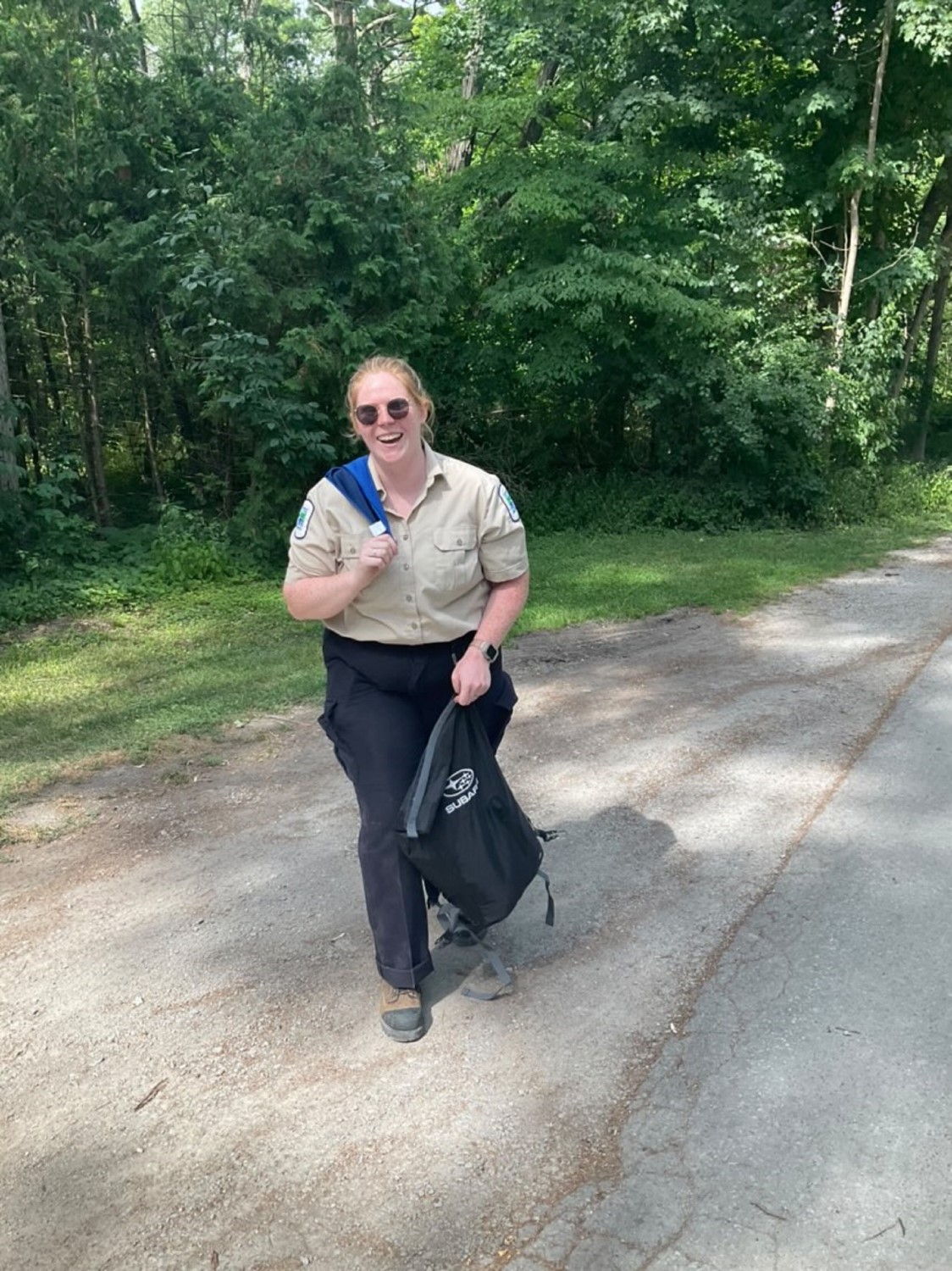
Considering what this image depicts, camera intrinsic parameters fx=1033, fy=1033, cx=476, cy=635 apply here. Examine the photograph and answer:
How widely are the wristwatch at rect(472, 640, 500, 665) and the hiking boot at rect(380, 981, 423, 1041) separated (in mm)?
1059

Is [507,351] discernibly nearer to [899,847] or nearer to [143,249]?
[143,249]

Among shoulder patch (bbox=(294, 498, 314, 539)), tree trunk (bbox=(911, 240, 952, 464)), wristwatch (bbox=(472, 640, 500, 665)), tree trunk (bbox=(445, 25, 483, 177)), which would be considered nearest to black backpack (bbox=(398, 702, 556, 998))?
wristwatch (bbox=(472, 640, 500, 665))

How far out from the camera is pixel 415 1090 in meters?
2.90

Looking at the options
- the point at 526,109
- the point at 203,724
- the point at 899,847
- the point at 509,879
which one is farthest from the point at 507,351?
the point at 509,879

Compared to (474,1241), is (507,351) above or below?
above

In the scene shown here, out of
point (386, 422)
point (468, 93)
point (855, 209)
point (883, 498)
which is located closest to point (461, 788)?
point (386, 422)

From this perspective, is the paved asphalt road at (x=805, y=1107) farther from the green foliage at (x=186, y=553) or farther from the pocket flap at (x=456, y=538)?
the green foliage at (x=186, y=553)

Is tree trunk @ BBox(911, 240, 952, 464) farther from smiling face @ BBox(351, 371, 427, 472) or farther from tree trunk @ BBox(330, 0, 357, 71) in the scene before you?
smiling face @ BBox(351, 371, 427, 472)

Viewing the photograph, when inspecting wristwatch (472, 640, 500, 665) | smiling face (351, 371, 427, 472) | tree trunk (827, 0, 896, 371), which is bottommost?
wristwatch (472, 640, 500, 665)

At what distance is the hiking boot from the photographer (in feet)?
10.3

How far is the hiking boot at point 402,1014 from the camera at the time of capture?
3.13 meters

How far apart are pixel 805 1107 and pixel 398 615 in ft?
5.80

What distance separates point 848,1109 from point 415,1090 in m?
1.17

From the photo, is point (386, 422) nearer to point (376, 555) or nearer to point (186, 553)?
point (376, 555)
